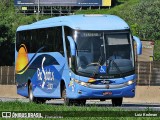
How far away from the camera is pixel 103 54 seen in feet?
83.7

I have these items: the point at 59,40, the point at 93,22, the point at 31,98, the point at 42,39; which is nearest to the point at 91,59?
the point at 93,22

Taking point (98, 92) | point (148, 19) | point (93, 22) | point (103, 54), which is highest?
point (93, 22)

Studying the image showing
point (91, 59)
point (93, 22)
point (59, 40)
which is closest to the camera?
point (91, 59)

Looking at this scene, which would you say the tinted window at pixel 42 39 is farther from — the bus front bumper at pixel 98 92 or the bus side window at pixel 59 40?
the bus front bumper at pixel 98 92

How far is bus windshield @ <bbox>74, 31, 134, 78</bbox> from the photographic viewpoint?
83.5 ft

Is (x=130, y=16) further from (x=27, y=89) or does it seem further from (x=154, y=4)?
(x=27, y=89)

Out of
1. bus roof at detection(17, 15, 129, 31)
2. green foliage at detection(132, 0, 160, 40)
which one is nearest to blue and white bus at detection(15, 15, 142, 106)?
bus roof at detection(17, 15, 129, 31)

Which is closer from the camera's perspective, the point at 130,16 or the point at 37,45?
the point at 37,45

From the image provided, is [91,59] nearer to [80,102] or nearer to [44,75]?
[80,102]

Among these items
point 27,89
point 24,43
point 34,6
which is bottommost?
point 34,6

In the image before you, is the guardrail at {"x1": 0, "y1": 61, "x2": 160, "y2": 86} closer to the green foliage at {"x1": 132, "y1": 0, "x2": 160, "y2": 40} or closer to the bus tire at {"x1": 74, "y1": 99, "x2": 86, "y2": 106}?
the bus tire at {"x1": 74, "y1": 99, "x2": 86, "y2": 106}

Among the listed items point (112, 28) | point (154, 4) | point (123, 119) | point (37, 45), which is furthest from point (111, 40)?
point (154, 4)

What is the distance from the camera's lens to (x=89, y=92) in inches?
1000

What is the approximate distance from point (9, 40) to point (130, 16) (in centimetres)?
5672
